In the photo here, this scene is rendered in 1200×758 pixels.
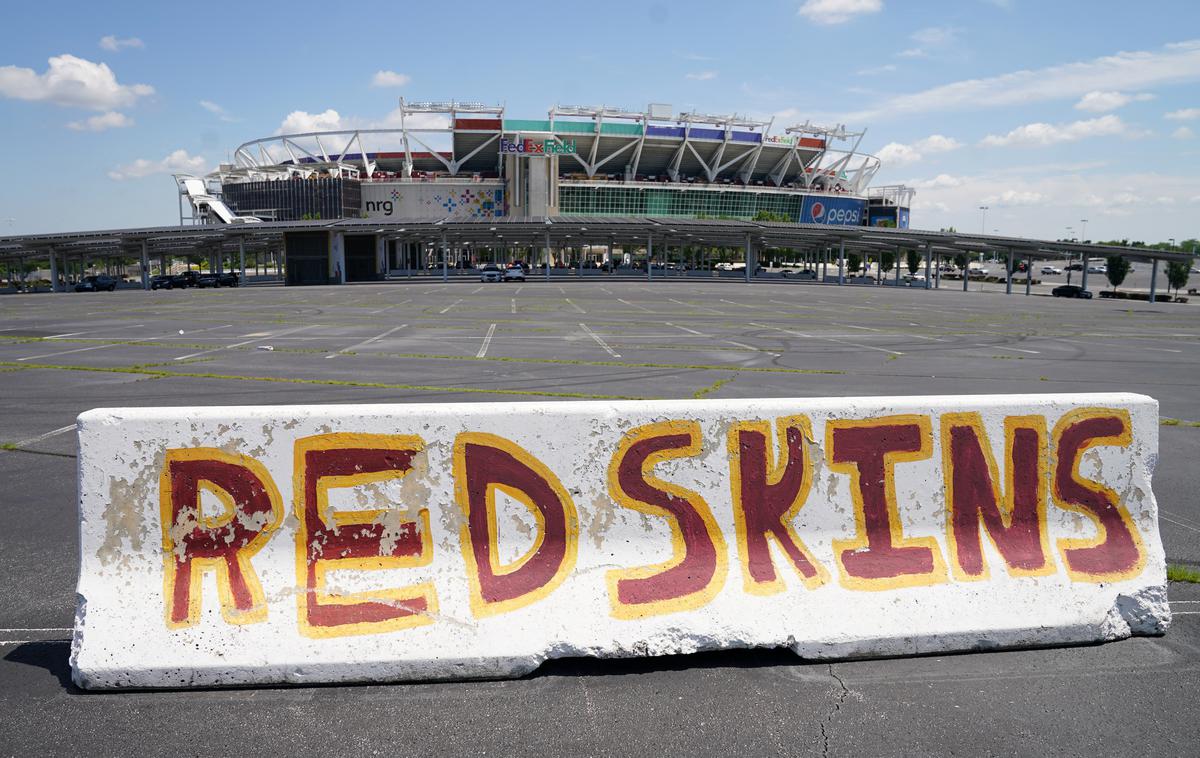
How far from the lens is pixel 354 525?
156 inches

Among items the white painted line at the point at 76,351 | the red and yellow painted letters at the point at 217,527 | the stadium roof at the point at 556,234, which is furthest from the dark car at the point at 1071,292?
the red and yellow painted letters at the point at 217,527

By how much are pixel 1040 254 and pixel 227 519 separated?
Answer: 305 ft

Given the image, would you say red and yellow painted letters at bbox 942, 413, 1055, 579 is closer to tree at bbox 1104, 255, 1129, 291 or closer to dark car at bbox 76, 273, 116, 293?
dark car at bbox 76, 273, 116, 293

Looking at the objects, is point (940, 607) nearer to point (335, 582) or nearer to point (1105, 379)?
point (335, 582)

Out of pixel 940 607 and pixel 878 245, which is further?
pixel 878 245

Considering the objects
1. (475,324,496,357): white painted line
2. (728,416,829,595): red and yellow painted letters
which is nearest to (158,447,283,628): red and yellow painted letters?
(728,416,829,595): red and yellow painted letters

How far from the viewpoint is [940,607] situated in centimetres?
410

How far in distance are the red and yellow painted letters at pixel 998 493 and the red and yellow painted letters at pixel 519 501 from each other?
2.11 metres

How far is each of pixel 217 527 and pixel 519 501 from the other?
1498 millimetres

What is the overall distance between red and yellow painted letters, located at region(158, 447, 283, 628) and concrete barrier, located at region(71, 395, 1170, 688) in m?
0.01

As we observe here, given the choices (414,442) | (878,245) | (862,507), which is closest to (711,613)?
(862,507)

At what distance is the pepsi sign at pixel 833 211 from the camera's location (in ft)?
440

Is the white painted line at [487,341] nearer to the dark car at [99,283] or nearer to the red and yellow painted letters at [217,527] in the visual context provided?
the red and yellow painted letters at [217,527]

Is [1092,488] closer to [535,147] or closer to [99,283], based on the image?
[99,283]
